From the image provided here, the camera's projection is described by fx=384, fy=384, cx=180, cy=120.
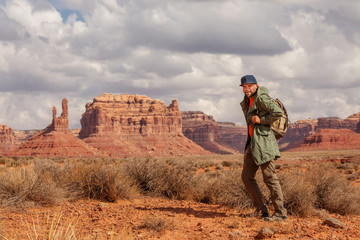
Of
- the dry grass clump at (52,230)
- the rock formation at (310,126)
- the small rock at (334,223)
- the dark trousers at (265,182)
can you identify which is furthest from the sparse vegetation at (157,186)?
the rock formation at (310,126)

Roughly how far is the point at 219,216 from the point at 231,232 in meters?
1.24

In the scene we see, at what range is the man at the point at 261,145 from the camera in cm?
550

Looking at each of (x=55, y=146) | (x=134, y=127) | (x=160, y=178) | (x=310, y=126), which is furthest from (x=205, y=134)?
(x=160, y=178)

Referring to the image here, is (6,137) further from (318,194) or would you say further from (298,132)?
(318,194)

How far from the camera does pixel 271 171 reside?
5609 mm

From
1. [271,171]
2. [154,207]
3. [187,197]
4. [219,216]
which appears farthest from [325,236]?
[187,197]

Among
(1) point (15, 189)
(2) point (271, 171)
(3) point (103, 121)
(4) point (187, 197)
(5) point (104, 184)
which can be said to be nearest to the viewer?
(2) point (271, 171)

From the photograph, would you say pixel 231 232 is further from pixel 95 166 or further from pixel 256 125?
pixel 95 166

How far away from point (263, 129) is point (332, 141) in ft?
395

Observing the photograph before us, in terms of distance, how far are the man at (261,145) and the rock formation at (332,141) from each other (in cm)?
11287

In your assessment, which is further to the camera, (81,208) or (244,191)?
(244,191)

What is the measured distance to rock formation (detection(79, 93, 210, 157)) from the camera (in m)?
124

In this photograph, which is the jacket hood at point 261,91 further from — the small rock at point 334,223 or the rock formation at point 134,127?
the rock formation at point 134,127

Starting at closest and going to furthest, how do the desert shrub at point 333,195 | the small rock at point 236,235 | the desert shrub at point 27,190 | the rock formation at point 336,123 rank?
the small rock at point 236,235 → the desert shrub at point 27,190 → the desert shrub at point 333,195 → the rock formation at point 336,123
